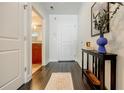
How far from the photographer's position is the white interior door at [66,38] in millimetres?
6863

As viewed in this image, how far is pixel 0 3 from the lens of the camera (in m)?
1.96

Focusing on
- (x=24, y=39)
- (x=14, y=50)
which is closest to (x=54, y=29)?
(x=24, y=39)

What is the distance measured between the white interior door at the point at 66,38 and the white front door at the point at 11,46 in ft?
13.6

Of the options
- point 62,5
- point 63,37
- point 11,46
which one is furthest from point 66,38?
point 11,46

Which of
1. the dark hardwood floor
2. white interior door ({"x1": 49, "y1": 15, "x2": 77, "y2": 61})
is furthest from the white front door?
white interior door ({"x1": 49, "y1": 15, "x2": 77, "y2": 61})

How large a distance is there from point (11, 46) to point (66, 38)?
4.71m

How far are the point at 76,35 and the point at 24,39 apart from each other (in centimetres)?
419

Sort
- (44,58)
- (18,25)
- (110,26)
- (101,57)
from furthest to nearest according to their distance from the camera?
(44,58) → (18,25) → (110,26) → (101,57)

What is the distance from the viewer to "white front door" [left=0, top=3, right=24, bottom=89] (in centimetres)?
203

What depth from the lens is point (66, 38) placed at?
6.89 m

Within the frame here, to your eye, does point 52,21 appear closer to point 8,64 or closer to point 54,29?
point 54,29

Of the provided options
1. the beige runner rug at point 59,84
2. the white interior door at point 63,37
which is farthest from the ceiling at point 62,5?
the beige runner rug at point 59,84

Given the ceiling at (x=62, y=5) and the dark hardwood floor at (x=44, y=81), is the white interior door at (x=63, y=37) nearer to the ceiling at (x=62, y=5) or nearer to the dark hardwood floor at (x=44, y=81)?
the ceiling at (x=62, y=5)

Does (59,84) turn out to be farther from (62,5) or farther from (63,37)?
(63,37)
